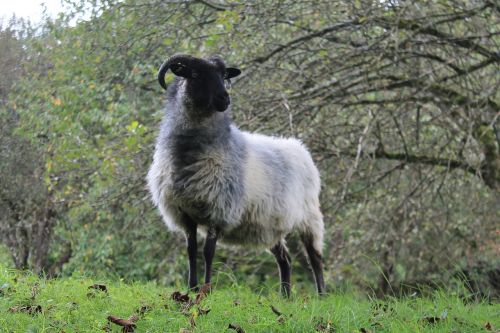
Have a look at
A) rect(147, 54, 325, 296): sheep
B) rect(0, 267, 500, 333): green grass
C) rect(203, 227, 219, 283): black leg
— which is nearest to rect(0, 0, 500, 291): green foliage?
rect(147, 54, 325, 296): sheep

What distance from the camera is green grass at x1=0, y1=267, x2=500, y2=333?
4.17 m

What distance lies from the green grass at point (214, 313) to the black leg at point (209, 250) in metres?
0.51

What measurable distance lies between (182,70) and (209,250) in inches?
60.5

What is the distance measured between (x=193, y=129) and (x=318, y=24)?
3681 mm

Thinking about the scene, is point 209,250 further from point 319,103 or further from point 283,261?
point 319,103

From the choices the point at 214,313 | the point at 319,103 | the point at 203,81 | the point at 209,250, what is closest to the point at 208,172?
the point at 209,250

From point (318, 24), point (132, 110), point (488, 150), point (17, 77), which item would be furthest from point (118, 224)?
point (488, 150)

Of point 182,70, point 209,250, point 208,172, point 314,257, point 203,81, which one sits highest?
point 182,70

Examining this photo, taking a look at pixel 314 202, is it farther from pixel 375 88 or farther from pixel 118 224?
pixel 118 224

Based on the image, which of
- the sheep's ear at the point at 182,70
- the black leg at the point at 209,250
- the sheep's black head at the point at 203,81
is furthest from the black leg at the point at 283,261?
the sheep's ear at the point at 182,70

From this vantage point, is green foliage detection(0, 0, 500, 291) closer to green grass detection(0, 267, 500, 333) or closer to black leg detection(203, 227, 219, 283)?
black leg detection(203, 227, 219, 283)

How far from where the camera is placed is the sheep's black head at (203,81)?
18.8 feet

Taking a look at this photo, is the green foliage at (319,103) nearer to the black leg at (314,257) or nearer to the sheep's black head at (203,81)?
the black leg at (314,257)

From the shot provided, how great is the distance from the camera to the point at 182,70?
5.81 m
